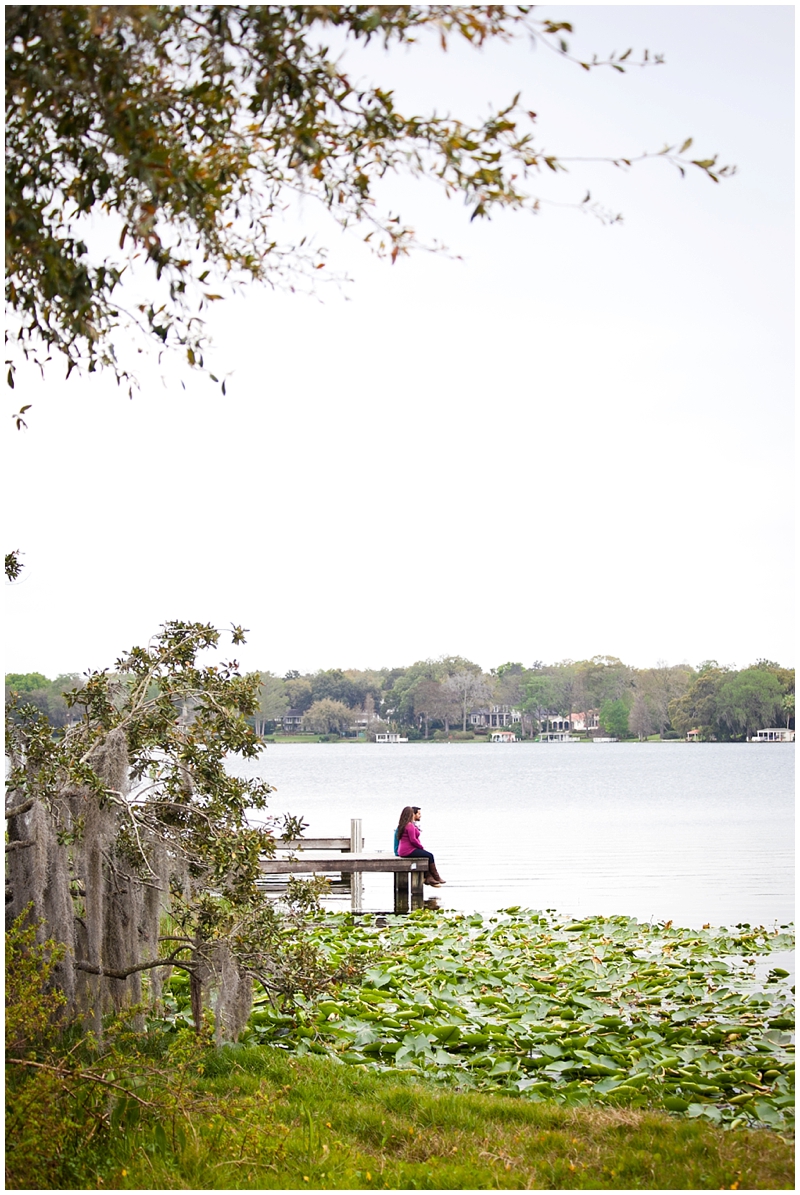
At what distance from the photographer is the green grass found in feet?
10.3

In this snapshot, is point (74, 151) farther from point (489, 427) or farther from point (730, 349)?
point (489, 427)

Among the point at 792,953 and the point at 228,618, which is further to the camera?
the point at 228,618

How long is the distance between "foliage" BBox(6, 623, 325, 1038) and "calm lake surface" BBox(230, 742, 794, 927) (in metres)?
6.12

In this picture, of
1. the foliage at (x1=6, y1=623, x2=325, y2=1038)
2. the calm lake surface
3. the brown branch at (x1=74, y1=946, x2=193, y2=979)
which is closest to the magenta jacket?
the calm lake surface

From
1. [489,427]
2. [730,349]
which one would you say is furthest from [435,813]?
[730,349]

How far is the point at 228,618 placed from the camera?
42906mm

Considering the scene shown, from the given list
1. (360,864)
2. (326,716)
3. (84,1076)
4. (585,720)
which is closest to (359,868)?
(360,864)

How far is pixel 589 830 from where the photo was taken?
20375 mm

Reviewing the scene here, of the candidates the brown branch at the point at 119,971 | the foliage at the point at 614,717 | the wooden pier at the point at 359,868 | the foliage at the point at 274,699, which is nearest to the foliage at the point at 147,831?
the brown branch at the point at 119,971

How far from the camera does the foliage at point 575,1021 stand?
3982 millimetres

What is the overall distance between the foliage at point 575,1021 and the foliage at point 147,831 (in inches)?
20.1

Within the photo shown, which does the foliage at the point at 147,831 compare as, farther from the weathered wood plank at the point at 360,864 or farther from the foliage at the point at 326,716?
the foliage at the point at 326,716

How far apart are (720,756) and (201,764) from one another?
58281 millimetres

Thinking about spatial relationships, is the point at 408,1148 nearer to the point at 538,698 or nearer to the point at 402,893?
the point at 402,893
